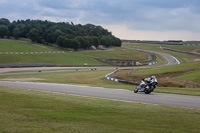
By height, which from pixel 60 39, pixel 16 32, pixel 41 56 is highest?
pixel 16 32

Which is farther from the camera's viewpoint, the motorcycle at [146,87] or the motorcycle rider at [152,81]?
the motorcycle at [146,87]

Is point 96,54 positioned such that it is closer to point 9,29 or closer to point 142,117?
point 9,29

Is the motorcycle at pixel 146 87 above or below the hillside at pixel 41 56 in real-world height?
above

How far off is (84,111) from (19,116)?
318 centimetres

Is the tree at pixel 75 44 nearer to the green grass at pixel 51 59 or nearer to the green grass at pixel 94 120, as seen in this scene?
the green grass at pixel 51 59

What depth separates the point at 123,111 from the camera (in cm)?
1333

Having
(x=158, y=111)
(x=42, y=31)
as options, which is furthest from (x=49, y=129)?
(x=42, y=31)

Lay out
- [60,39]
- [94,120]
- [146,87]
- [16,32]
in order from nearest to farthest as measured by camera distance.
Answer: [94,120] → [146,87] → [60,39] → [16,32]

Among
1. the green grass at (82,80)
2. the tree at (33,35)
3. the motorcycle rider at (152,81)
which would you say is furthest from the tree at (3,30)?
the motorcycle rider at (152,81)

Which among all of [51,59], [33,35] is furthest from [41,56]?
[33,35]

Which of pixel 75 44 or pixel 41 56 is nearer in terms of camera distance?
pixel 41 56

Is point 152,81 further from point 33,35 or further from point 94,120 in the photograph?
point 33,35

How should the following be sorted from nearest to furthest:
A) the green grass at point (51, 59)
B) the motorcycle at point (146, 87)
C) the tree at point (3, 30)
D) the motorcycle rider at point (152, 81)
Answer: the motorcycle rider at point (152, 81) < the motorcycle at point (146, 87) < the green grass at point (51, 59) < the tree at point (3, 30)

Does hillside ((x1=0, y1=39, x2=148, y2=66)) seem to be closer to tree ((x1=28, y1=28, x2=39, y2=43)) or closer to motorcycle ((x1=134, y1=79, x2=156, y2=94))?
tree ((x1=28, y1=28, x2=39, y2=43))
